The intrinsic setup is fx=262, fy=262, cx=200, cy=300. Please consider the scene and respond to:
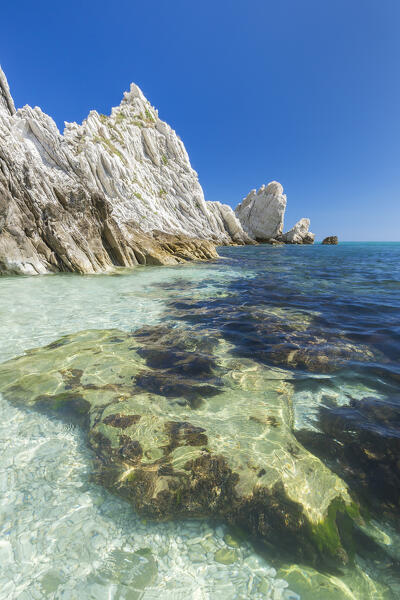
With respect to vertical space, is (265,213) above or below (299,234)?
above

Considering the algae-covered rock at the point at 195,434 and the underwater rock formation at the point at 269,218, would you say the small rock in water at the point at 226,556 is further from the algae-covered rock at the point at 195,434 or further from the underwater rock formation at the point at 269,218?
the underwater rock formation at the point at 269,218

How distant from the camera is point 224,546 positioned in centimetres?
210

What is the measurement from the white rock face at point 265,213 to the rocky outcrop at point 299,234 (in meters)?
4.26

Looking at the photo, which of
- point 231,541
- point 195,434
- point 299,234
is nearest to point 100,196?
point 195,434

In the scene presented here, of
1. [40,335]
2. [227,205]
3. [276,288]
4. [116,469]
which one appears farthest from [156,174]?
[116,469]

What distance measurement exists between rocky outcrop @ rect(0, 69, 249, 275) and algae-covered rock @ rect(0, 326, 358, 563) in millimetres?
13799

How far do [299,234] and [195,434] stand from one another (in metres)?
92.7

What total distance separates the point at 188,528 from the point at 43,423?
7.50 ft

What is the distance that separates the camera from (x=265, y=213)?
81.6m

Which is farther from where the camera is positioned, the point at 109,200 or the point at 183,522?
the point at 109,200

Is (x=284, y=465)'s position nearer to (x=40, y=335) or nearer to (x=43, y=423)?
(x=43, y=423)

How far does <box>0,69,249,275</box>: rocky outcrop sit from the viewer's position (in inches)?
638

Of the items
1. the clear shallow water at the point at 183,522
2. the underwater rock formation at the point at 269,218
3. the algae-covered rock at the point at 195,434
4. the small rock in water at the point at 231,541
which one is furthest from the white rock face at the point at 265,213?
the small rock in water at the point at 231,541

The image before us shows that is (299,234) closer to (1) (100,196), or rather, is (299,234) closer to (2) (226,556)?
(1) (100,196)
